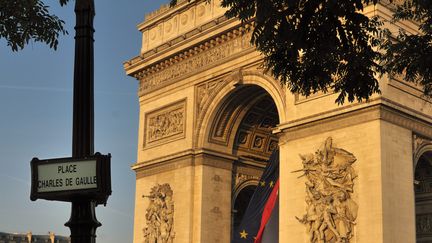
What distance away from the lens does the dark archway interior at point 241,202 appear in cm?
3297

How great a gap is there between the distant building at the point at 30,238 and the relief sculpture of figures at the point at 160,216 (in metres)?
52.3

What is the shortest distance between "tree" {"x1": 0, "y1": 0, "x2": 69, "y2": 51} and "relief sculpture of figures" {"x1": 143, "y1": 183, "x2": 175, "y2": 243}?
23.1m

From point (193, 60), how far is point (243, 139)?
13.4 ft

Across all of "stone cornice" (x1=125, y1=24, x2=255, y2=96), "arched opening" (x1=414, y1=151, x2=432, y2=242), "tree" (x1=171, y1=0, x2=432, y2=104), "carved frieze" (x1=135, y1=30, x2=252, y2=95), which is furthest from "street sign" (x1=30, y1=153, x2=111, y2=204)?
"carved frieze" (x1=135, y1=30, x2=252, y2=95)

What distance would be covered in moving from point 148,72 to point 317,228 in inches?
530

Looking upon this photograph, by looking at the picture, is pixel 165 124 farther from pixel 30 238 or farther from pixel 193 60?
pixel 30 238

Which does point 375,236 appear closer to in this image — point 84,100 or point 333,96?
point 333,96

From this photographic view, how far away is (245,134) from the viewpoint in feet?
108

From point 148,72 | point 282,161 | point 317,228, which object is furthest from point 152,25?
point 317,228

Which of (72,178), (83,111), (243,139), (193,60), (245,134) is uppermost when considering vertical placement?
(193,60)

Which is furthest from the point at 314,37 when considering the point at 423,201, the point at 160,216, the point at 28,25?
the point at 160,216

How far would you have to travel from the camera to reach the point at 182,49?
32.8 meters

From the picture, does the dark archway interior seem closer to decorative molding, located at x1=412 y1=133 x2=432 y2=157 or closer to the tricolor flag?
the tricolor flag

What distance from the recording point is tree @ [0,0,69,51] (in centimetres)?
886
